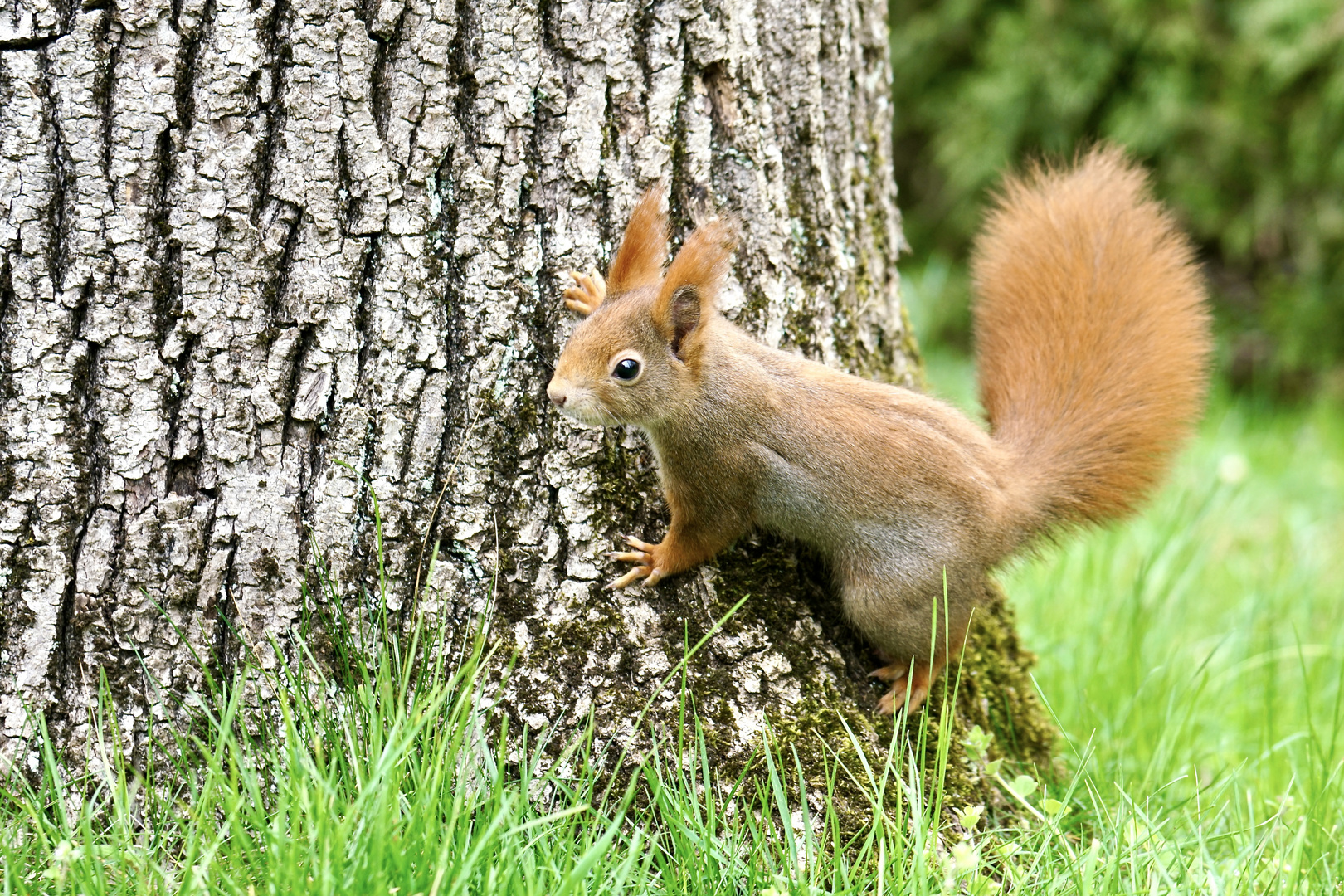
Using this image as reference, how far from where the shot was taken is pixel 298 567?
1710 mm

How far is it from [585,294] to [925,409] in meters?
0.58

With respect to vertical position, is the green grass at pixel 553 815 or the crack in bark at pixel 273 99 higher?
the crack in bark at pixel 273 99

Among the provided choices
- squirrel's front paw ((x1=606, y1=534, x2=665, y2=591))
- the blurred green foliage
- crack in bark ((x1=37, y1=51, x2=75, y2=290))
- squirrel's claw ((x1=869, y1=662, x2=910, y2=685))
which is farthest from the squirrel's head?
the blurred green foliage

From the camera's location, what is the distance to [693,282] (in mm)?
1728

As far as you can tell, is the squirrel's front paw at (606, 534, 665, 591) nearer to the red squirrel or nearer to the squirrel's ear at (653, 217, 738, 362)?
the red squirrel

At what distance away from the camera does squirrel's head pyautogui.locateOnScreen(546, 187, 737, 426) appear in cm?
170

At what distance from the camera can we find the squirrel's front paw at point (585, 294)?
70.4 inches

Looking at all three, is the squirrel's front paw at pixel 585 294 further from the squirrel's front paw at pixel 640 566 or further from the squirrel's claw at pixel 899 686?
the squirrel's claw at pixel 899 686

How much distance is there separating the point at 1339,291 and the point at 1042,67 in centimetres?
160

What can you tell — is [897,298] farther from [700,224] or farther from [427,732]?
[427,732]

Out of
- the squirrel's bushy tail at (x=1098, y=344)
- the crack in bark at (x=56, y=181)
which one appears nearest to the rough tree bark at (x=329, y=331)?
the crack in bark at (x=56, y=181)

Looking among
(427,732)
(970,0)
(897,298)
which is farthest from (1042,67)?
(427,732)

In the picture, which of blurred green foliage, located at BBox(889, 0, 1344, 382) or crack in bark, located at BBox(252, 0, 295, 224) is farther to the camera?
blurred green foliage, located at BBox(889, 0, 1344, 382)

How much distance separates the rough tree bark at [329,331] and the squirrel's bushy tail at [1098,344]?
581mm
